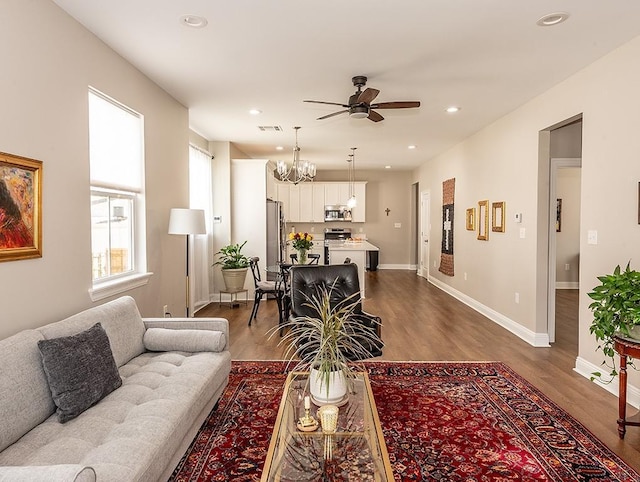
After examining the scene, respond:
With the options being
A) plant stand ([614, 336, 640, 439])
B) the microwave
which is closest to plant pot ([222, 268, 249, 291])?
the microwave

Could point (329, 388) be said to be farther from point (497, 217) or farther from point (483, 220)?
point (483, 220)

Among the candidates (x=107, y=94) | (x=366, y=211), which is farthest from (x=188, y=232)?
(x=366, y=211)

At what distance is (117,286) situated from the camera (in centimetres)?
347

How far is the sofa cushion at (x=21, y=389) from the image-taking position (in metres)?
1.80

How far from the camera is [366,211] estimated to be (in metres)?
11.6

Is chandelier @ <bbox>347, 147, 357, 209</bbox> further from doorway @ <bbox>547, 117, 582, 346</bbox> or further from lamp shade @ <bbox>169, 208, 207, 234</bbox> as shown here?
lamp shade @ <bbox>169, 208, 207, 234</bbox>

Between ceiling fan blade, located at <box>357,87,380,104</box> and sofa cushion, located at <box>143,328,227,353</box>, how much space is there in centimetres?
233

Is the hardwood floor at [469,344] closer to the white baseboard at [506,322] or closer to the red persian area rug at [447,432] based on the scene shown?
the white baseboard at [506,322]

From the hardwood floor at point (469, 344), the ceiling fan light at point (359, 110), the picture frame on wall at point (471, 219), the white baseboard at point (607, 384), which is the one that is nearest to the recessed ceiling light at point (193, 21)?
the ceiling fan light at point (359, 110)

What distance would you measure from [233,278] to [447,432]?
461 centimetres

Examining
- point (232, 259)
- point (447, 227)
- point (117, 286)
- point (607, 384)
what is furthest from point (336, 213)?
point (607, 384)

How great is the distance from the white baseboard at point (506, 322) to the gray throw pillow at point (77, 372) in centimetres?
420

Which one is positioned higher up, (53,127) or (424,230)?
(53,127)

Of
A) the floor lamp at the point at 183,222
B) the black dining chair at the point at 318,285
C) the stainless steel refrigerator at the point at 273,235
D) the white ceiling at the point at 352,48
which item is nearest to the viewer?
the white ceiling at the point at 352,48
